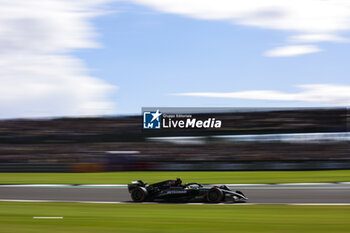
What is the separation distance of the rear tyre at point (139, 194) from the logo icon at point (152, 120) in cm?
2356

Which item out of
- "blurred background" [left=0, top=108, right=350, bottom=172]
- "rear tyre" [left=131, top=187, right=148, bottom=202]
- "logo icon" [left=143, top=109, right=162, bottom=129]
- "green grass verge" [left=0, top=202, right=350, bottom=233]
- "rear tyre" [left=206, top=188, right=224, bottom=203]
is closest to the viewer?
"green grass verge" [left=0, top=202, right=350, bottom=233]

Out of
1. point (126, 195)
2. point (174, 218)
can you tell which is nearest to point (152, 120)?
point (126, 195)

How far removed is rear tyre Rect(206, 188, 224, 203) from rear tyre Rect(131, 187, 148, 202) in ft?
5.33

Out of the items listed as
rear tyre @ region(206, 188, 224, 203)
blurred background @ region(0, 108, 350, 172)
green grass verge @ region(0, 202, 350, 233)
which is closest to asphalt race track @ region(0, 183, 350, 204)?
rear tyre @ region(206, 188, 224, 203)

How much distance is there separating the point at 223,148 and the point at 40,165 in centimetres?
1207

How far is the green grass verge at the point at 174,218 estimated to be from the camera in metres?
7.55

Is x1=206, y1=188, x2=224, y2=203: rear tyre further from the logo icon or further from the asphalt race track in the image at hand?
the logo icon

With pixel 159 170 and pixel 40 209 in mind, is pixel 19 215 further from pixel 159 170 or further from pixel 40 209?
pixel 159 170

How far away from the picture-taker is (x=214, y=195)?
37.0ft

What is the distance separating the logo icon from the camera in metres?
35.8

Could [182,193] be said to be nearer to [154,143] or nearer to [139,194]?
[139,194]

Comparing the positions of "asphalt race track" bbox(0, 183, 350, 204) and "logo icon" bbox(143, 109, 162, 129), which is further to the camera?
"logo icon" bbox(143, 109, 162, 129)

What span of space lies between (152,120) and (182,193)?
24872 mm

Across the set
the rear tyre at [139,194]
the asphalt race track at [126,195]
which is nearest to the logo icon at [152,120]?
the asphalt race track at [126,195]
